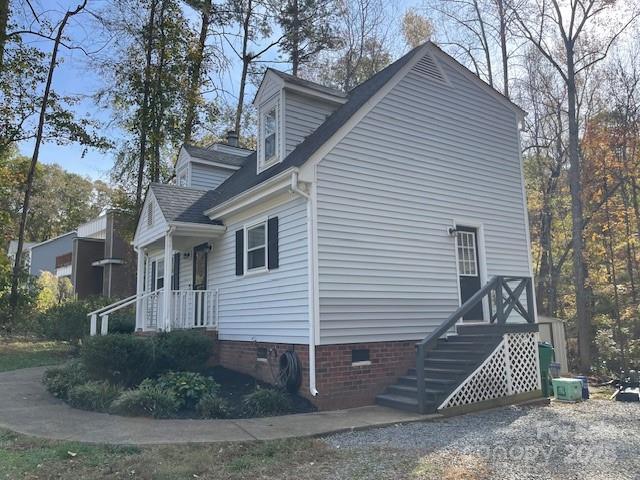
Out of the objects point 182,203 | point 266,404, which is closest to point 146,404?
point 266,404

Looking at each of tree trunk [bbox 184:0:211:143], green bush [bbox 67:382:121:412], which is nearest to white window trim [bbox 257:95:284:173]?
green bush [bbox 67:382:121:412]

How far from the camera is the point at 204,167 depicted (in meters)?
15.2

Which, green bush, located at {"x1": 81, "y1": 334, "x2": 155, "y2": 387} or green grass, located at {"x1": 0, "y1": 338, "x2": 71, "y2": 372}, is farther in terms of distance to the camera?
green grass, located at {"x1": 0, "y1": 338, "x2": 71, "y2": 372}

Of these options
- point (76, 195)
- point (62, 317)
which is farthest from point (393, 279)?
point (76, 195)

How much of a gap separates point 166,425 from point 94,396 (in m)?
1.86

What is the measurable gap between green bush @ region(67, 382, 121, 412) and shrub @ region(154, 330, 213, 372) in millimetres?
1029

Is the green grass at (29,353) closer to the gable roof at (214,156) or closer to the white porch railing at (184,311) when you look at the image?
the white porch railing at (184,311)

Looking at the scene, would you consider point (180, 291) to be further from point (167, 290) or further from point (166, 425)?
point (166, 425)

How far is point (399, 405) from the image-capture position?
26.1 ft

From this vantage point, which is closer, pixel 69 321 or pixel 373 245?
pixel 373 245

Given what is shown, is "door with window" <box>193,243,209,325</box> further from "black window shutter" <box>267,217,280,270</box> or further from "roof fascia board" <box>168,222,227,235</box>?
"black window shutter" <box>267,217,280,270</box>

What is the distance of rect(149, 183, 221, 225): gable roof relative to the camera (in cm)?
1110

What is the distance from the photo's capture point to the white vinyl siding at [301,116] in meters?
10.3

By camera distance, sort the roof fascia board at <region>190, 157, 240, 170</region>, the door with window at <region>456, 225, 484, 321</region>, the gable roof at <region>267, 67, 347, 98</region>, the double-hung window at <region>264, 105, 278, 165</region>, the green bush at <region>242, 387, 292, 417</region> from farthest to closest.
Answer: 1. the roof fascia board at <region>190, 157, 240, 170</region>
2. the double-hung window at <region>264, 105, 278, 165</region>
3. the door with window at <region>456, 225, 484, 321</region>
4. the gable roof at <region>267, 67, 347, 98</region>
5. the green bush at <region>242, 387, 292, 417</region>
